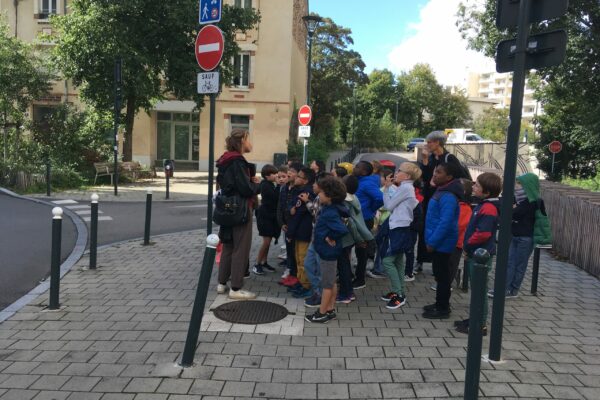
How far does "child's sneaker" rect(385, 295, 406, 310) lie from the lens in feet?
17.9

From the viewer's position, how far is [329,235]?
4.93 m

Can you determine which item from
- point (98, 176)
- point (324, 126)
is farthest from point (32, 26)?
point (324, 126)

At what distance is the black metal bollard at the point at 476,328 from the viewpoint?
128 inches

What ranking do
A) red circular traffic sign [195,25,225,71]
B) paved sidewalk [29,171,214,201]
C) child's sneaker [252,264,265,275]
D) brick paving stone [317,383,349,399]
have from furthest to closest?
paved sidewalk [29,171,214,201] < child's sneaker [252,264,265,275] < red circular traffic sign [195,25,225,71] < brick paving stone [317,383,349,399]

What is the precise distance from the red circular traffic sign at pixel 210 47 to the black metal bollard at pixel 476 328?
3.99 metres

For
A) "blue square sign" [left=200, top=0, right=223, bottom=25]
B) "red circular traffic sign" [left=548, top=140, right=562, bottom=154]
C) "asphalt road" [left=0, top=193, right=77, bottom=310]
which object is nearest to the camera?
"blue square sign" [left=200, top=0, right=223, bottom=25]

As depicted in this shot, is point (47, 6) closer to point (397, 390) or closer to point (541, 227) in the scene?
point (541, 227)

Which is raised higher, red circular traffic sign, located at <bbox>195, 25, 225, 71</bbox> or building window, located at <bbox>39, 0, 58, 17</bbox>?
building window, located at <bbox>39, 0, 58, 17</bbox>

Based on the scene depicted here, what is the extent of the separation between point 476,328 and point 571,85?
18.7 metres

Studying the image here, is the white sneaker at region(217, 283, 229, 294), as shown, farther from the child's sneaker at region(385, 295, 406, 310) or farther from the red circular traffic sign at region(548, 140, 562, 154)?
the red circular traffic sign at region(548, 140, 562, 154)

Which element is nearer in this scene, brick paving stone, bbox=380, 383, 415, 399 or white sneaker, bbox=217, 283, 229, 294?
brick paving stone, bbox=380, 383, 415, 399

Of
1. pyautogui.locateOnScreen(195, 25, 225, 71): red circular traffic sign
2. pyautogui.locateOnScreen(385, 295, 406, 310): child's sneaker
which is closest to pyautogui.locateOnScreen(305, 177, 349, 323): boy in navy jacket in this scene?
pyautogui.locateOnScreen(385, 295, 406, 310): child's sneaker

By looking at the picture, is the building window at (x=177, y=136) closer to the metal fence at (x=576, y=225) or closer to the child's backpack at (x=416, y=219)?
the metal fence at (x=576, y=225)

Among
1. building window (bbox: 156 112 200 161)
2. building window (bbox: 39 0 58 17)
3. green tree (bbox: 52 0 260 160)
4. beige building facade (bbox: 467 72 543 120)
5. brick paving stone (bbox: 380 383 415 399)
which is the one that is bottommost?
brick paving stone (bbox: 380 383 415 399)
